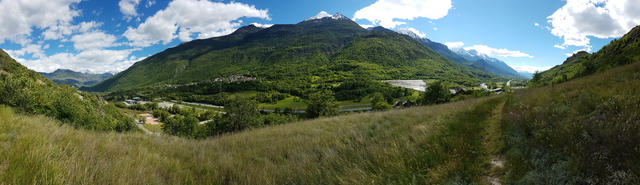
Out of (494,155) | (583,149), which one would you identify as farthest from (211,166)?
(583,149)

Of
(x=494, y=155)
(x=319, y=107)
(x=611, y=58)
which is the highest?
(x=611, y=58)

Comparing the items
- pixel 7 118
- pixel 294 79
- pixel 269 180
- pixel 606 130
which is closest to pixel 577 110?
pixel 606 130

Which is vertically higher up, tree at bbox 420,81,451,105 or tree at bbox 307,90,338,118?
tree at bbox 420,81,451,105

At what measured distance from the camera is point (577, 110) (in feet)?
13.5

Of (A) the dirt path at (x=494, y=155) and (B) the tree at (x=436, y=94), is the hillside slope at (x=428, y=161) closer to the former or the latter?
(A) the dirt path at (x=494, y=155)

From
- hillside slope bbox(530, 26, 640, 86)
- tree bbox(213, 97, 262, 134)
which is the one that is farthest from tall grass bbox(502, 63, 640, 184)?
tree bbox(213, 97, 262, 134)

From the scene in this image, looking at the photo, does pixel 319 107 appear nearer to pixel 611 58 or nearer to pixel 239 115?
pixel 239 115

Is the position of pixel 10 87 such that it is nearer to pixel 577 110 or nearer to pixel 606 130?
pixel 606 130

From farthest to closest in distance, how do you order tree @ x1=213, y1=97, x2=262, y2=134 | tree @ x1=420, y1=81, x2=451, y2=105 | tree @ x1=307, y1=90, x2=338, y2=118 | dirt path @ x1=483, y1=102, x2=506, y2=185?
tree @ x1=420, y1=81, x2=451, y2=105 → tree @ x1=307, y1=90, x2=338, y2=118 → tree @ x1=213, y1=97, x2=262, y2=134 → dirt path @ x1=483, y1=102, x2=506, y2=185

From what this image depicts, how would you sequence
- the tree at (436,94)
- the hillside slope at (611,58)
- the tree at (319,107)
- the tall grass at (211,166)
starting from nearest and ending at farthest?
the tall grass at (211,166) → the hillside slope at (611,58) → the tree at (319,107) → the tree at (436,94)

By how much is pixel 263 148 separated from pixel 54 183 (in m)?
3.78

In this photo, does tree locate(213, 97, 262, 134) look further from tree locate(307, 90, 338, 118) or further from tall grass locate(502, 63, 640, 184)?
tall grass locate(502, 63, 640, 184)

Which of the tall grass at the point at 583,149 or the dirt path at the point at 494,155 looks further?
the dirt path at the point at 494,155

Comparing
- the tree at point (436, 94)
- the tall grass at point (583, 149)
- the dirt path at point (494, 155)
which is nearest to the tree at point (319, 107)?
the tree at point (436, 94)
